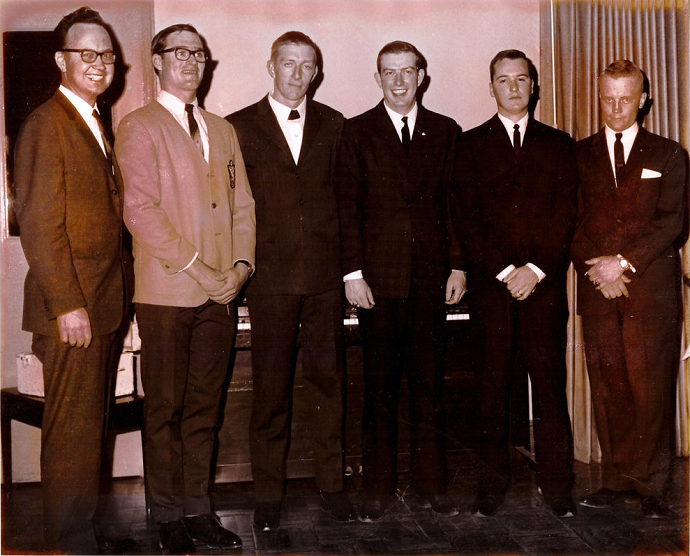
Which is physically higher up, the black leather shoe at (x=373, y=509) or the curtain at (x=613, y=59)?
the curtain at (x=613, y=59)

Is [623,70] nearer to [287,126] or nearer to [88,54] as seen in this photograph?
[287,126]

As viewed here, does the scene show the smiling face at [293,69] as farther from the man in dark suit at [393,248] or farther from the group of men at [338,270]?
the man in dark suit at [393,248]

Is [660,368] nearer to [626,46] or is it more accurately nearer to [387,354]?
[387,354]

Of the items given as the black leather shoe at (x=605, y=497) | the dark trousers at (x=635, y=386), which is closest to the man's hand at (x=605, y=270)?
the dark trousers at (x=635, y=386)

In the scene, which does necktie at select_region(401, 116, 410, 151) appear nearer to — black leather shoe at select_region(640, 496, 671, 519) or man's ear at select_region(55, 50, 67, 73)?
man's ear at select_region(55, 50, 67, 73)

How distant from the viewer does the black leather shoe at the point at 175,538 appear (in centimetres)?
308

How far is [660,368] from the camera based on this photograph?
3.60 metres

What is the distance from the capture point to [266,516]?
10.9 ft

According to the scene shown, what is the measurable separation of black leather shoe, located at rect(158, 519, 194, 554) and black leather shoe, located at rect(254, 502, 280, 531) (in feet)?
1.10

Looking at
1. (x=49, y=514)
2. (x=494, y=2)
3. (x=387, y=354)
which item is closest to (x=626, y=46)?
(x=494, y=2)

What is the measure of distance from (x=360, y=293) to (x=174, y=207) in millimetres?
967

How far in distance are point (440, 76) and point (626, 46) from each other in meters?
1.09

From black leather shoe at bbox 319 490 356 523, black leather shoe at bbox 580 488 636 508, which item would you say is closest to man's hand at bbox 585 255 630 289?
black leather shoe at bbox 580 488 636 508

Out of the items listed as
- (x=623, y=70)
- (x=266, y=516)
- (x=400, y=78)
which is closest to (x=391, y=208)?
(x=400, y=78)
